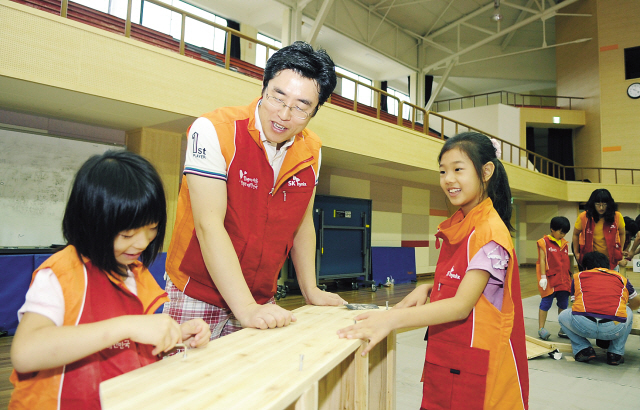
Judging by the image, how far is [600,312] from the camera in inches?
137

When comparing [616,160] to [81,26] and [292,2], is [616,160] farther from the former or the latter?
[81,26]

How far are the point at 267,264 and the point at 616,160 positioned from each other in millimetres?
17310

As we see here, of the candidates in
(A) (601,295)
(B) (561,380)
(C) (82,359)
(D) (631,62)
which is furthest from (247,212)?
(D) (631,62)

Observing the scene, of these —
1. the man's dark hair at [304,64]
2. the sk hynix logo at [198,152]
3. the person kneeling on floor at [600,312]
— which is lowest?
the person kneeling on floor at [600,312]

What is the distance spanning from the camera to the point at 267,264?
52.2 inches

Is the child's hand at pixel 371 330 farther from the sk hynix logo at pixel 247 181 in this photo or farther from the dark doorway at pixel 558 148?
the dark doorway at pixel 558 148

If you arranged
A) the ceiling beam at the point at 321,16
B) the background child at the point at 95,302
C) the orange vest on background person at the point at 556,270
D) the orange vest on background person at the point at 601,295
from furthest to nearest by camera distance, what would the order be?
the ceiling beam at the point at 321,16, the orange vest on background person at the point at 556,270, the orange vest on background person at the point at 601,295, the background child at the point at 95,302

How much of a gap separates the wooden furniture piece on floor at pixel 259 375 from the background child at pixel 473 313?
0.17m

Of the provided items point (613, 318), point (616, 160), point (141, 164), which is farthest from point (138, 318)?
point (616, 160)

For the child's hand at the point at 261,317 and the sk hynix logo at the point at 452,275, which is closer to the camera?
the child's hand at the point at 261,317

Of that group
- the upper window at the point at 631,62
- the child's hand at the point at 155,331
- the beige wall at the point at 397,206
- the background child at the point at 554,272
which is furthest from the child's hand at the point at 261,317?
the upper window at the point at 631,62

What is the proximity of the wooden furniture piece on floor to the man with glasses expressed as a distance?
128 mm

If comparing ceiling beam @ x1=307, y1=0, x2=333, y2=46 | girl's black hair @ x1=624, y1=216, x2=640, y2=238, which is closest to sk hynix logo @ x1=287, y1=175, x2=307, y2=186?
girl's black hair @ x1=624, y1=216, x2=640, y2=238

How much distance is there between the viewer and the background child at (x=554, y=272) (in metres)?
4.59
